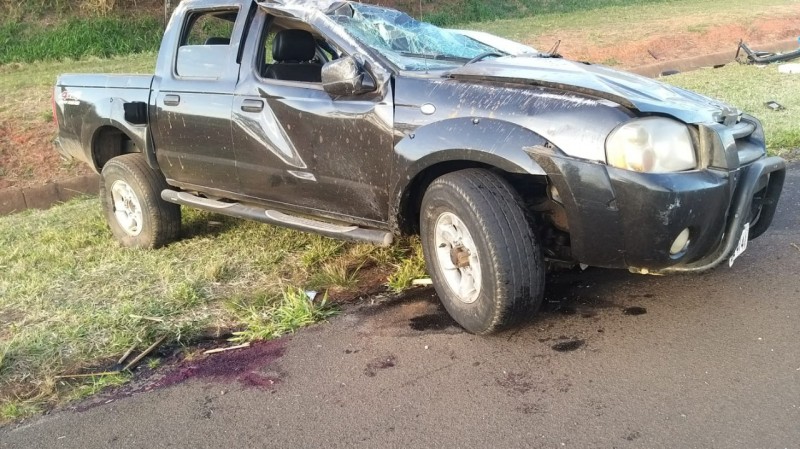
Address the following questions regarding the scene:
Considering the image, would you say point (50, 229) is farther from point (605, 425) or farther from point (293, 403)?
point (605, 425)

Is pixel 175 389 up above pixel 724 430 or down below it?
below

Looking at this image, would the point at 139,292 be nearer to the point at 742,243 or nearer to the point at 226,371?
the point at 226,371

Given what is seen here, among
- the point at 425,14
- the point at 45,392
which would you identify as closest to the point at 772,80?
the point at 45,392

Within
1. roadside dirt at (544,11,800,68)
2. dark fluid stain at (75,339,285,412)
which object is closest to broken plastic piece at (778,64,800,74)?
roadside dirt at (544,11,800,68)

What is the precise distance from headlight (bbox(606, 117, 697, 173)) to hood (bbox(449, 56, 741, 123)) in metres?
0.09

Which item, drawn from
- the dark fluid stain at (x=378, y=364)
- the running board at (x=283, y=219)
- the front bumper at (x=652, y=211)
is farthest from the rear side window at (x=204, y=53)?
the front bumper at (x=652, y=211)

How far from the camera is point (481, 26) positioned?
19609 millimetres

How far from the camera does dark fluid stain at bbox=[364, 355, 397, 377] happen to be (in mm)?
→ 3426

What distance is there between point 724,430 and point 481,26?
1801 centimetres

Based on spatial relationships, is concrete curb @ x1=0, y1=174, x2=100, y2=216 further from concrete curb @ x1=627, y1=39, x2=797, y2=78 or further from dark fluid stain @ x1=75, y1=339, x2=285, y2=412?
concrete curb @ x1=627, y1=39, x2=797, y2=78

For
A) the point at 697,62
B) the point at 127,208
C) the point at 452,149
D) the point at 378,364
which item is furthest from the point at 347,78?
the point at 697,62

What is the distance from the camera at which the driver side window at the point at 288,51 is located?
4652 mm

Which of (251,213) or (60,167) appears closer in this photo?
(251,213)

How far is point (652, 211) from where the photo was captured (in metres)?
→ 3.08
